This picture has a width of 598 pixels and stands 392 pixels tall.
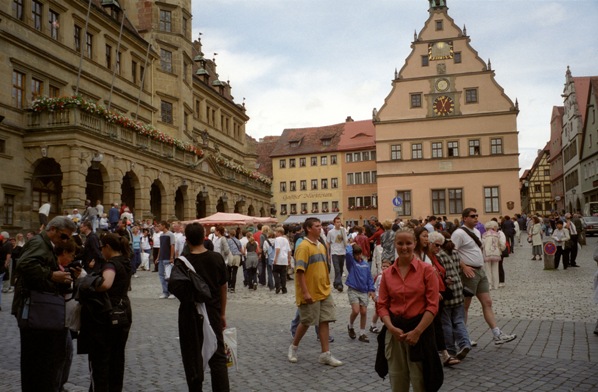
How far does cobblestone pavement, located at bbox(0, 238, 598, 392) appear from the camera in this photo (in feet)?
21.7

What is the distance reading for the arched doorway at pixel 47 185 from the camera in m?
27.1

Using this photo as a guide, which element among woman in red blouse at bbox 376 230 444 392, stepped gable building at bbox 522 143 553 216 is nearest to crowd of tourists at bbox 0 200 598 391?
woman in red blouse at bbox 376 230 444 392

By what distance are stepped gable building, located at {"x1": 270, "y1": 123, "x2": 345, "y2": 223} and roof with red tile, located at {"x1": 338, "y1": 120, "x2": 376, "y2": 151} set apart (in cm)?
89

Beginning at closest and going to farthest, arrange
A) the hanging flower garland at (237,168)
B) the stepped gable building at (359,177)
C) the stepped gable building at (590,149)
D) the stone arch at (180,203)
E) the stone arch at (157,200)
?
the stone arch at (157,200)
the stone arch at (180,203)
the hanging flower garland at (237,168)
the stepped gable building at (590,149)
the stepped gable building at (359,177)

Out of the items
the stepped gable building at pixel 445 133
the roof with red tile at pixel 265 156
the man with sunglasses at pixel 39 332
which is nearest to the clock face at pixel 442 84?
the stepped gable building at pixel 445 133

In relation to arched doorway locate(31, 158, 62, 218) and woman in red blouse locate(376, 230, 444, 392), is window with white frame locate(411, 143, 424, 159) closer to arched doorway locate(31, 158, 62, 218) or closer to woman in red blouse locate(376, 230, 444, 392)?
arched doorway locate(31, 158, 62, 218)

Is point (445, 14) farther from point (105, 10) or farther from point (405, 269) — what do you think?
point (405, 269)

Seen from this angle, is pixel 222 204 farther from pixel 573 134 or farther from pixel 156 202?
pixel 573 134

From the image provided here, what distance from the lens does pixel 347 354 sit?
8250mm

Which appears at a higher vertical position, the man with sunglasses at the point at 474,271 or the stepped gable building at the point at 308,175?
the stepped gable building at the point at 308,175

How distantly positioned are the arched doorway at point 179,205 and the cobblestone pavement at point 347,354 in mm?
22887

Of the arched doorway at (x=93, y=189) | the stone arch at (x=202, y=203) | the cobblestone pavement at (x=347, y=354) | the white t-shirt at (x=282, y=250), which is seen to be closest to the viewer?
the cobblestone pavement at (x=347, y=354)

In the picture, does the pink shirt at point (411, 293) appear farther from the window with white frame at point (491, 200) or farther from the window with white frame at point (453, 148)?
the window with white frame at point (453, 148)

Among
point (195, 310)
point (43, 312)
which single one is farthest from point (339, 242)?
point (43, 312)
